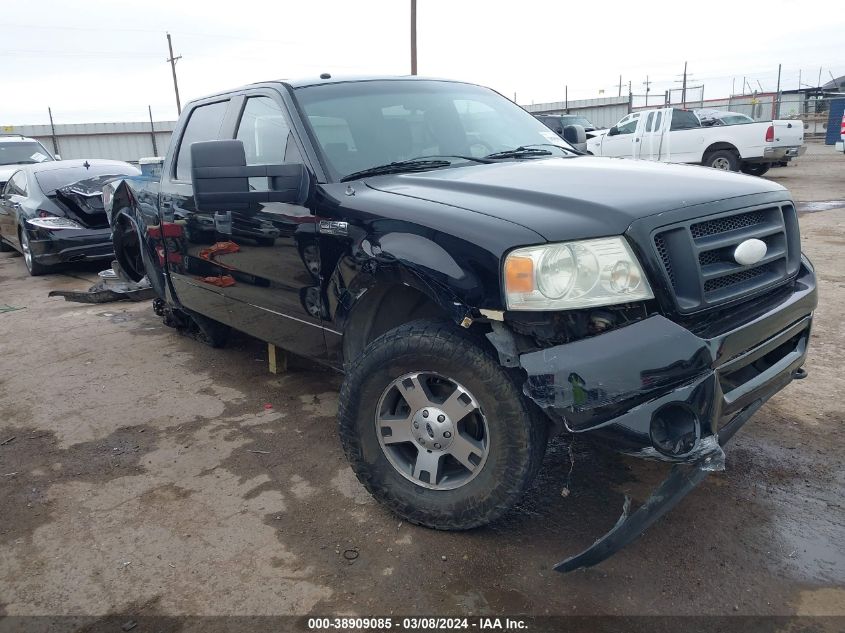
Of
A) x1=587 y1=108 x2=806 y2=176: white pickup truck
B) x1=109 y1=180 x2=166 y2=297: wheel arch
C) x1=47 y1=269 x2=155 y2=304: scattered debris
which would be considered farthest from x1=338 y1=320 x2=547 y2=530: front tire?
x1=587 y1=108 x2=806 y2=176: white pickup truck

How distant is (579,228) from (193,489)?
219cm

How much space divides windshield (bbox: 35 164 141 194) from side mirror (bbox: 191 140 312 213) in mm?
6838

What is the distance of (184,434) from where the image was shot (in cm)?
382

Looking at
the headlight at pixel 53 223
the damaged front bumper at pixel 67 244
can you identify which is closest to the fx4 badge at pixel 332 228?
the damaged front bumper at pixel 67 244

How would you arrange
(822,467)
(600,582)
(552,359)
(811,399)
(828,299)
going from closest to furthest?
(552,359) → (600,582) → (822,467) → (811,399) → (828,299)

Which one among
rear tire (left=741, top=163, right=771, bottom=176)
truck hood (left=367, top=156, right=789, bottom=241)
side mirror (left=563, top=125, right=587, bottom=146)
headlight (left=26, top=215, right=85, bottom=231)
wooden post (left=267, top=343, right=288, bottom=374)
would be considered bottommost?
wooden post (left=267, top=343, right=288, bottom=374)

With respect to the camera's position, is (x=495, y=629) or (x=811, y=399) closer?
(x=495, y=629)

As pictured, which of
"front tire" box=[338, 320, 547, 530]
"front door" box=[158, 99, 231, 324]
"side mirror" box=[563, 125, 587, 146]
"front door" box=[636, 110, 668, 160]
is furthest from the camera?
"front door" box=[636, 110, 668, 160]

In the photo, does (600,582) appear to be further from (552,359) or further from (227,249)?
(227,249)

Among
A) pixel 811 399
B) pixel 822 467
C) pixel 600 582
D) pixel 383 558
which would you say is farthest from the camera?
pixel 811 399

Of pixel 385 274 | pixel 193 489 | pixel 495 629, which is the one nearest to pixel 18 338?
pixel 193 489

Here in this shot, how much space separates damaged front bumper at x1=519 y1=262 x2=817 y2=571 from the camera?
2.10 metres

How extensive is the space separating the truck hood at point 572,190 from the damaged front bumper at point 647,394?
15.7 inches

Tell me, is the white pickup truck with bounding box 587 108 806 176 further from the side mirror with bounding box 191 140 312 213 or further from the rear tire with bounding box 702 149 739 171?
the side mirror with bounding box 191 140 312 213
